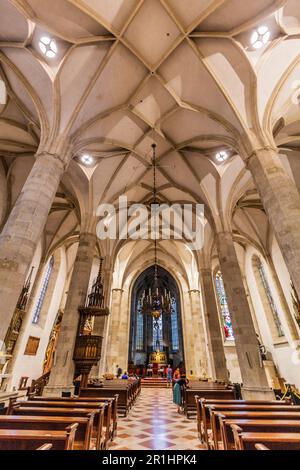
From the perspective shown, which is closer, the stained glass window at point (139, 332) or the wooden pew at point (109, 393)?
the wooden pew at point (109, 393)

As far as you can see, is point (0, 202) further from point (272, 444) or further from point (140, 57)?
point (272, 444)

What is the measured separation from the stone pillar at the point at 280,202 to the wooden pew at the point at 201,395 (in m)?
4.28

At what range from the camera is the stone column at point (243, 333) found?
6.90m

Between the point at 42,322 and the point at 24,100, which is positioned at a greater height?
the point at 24,100

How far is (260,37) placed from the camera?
6.49m

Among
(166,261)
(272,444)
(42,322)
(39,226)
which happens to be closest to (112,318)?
(42,322)

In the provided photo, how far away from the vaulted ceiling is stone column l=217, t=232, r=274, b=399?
221 cm

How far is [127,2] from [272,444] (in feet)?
31.3

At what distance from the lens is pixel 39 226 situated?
529 centimetres

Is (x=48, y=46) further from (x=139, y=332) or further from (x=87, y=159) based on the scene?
(x=139, y=332)

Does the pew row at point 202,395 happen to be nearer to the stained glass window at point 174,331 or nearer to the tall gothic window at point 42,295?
the tall gothic window at point 42,295

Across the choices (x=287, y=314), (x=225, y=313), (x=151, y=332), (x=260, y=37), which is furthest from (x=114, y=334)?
(x=260, y=37)
